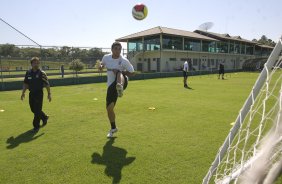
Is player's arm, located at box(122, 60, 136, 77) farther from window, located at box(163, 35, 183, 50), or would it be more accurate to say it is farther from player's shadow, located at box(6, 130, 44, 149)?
window, located at box(163, 35, 183, 50)

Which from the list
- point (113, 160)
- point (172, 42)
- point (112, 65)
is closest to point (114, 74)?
point (112, 65)

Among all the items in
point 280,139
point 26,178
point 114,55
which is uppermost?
point 114,55

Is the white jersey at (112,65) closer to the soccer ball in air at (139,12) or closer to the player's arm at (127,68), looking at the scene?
the player's arm at (127,68)

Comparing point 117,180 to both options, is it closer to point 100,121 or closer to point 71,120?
point 100,121

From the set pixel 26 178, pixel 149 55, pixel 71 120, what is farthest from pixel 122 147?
pixel 149 55

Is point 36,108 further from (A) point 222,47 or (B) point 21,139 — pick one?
(A) point 222,47

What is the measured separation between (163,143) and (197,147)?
71cm

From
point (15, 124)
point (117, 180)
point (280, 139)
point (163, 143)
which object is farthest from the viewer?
point (15, 124)

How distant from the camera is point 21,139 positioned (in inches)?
242

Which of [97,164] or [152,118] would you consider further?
[152,118]

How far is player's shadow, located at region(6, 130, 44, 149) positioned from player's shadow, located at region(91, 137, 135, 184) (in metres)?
1.85

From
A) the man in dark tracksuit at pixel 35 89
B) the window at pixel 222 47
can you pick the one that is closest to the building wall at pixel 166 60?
the window at pixel 222 47

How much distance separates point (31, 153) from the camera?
516 centimetres

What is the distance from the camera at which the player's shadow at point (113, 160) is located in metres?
4.14
